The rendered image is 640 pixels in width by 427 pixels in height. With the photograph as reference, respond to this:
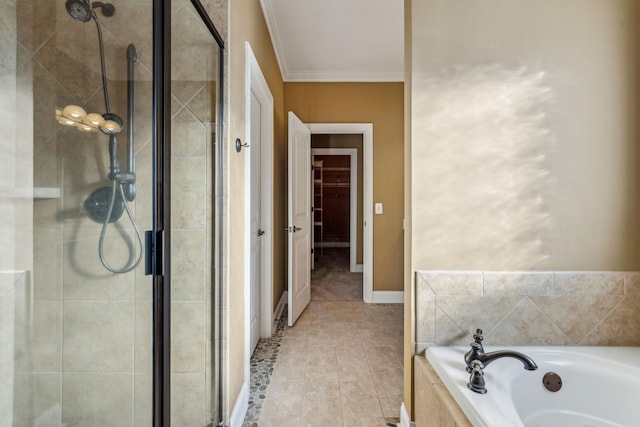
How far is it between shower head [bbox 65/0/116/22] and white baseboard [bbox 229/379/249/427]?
5.57 feet

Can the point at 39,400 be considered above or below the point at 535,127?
below

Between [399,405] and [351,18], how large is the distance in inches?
113

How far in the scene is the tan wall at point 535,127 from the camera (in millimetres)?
1338

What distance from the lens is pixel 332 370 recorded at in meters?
1.95

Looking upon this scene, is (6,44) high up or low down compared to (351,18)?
down

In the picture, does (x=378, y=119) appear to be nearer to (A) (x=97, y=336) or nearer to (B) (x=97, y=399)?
(A) (x=97, y=336)

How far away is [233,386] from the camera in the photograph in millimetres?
1412

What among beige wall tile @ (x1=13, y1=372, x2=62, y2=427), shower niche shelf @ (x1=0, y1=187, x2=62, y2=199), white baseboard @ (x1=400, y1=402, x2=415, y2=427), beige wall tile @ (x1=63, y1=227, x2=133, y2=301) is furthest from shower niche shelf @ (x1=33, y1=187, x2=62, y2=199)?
white baseboard @ (x1=400, y1=402, x2=415, y2=427)

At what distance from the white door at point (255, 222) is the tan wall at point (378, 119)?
3.60 ft

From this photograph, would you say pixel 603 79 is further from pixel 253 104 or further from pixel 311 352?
pixel 311 352

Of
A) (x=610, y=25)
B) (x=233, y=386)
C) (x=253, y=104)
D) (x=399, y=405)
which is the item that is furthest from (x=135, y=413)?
(x=610, y=25)

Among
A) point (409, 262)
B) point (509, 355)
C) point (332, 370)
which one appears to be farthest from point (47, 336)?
point (332, 370)

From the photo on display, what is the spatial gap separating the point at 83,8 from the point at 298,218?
2202 millimetres

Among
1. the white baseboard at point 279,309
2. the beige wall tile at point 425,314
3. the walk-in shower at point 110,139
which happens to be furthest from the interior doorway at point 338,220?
the walk-in shower at point 110,139
